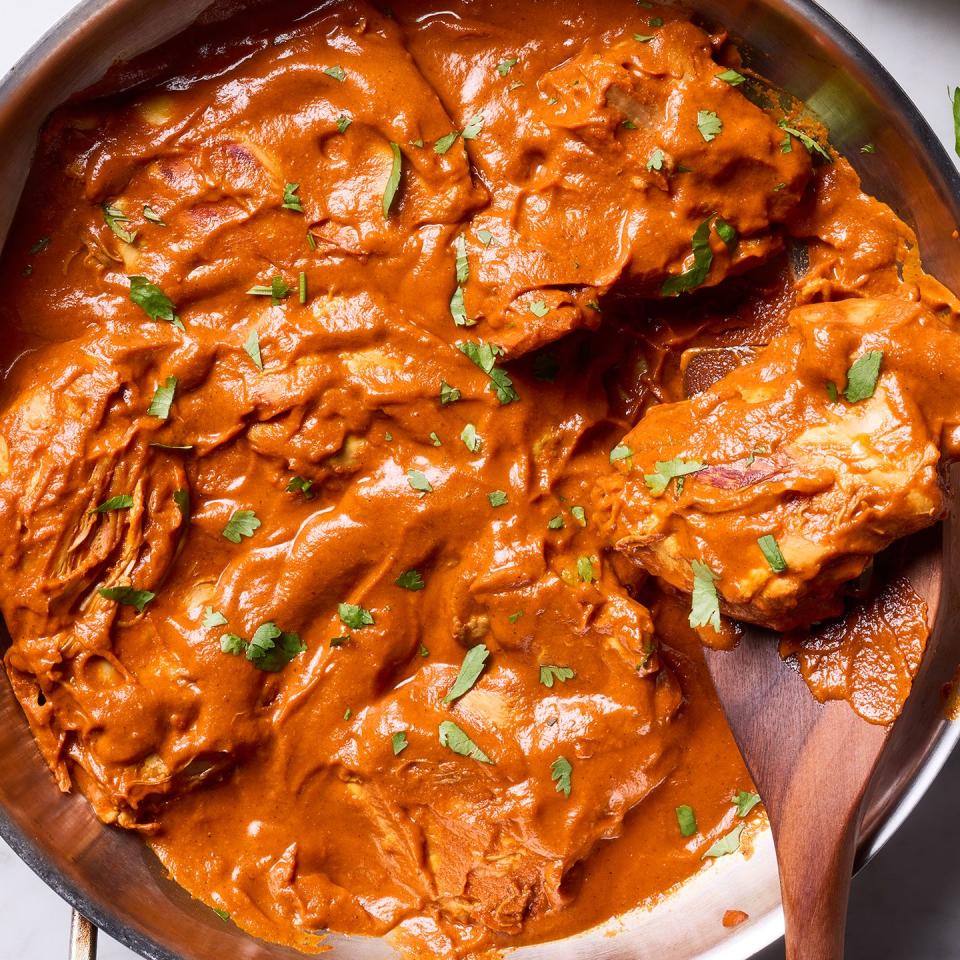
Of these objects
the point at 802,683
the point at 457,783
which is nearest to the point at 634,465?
the point at 802,683

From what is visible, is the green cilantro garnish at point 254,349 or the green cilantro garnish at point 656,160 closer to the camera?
the green cilantro garnish at point 656,160

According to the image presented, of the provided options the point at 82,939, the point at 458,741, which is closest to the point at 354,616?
A: the point at 458,741

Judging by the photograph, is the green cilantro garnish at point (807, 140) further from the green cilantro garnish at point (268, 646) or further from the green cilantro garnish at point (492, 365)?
the green cilantro garnish at point (268, 646)

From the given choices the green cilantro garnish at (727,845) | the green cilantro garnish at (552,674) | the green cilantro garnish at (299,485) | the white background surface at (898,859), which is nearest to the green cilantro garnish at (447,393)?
the green cilantro garnish at (299,485)

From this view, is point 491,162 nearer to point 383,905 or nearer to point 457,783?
point 457,783

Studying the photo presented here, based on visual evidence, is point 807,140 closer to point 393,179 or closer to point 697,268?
point 697,268

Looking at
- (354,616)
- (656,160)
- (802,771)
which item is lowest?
(802,771)
